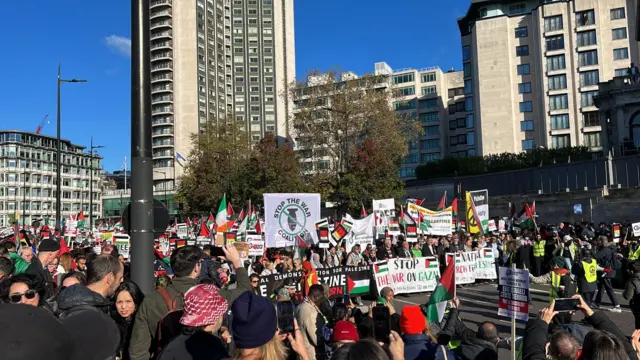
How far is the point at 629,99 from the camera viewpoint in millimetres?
52344

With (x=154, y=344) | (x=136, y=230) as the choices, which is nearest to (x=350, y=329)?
(x=154, y=344)

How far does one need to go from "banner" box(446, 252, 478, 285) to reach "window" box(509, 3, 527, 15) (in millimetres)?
65051

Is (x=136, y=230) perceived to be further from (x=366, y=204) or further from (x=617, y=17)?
(x=617, y=17)

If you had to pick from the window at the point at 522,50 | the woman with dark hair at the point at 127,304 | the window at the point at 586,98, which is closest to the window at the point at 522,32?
the window at the point at 522,50

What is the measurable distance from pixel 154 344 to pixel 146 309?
0.27m

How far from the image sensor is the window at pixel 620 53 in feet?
220

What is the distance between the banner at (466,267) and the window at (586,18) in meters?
60.1

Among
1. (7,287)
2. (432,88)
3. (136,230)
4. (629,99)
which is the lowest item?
(7,287)

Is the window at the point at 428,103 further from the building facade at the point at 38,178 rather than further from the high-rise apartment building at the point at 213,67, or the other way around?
the building facade at the point at 38,178

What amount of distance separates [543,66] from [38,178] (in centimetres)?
10557

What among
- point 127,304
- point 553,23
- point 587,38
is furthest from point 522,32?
point 127,304

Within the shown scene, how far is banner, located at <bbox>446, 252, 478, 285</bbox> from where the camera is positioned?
18234 mm

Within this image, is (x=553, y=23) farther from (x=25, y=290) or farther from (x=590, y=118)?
(x=25, y=290)

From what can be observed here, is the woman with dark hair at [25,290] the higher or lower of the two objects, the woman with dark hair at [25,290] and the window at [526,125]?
the lower
